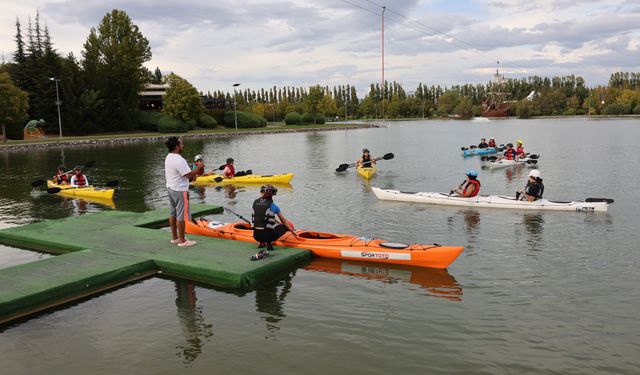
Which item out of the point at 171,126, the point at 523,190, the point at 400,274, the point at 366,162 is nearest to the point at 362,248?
the point at 400,274

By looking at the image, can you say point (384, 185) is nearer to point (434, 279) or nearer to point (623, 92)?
point (434, 279)

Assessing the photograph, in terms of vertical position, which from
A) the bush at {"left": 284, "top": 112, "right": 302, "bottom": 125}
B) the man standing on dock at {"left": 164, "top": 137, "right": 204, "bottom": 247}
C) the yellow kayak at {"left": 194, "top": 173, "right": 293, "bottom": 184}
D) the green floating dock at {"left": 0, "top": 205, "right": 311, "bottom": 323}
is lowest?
the green floating dock at {"left": 0, "top": 205, "right": 311, "bottom": 323}

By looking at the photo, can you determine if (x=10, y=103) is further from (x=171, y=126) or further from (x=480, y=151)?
(x=480, y=151)

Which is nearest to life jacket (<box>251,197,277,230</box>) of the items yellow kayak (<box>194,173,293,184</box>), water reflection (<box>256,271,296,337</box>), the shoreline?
water reflection (<box>256,271,296,337</box>)

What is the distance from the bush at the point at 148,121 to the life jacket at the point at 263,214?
280 feet

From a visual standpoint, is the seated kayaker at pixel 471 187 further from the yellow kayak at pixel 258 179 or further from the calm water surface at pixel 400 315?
the yellow kayak at pixel 258 179

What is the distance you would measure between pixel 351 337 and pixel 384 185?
771 inches

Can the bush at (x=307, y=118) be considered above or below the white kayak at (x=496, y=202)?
above

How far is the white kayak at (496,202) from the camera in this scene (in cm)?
1864

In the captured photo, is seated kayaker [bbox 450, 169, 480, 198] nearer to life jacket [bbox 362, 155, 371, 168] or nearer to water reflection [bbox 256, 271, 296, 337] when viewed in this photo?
Result: water reflection [bbox 256, 271, 296, 337]

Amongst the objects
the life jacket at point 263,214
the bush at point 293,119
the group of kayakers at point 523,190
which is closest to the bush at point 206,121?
the bush at point 293,119

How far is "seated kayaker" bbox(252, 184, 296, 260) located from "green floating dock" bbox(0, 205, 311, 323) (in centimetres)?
36

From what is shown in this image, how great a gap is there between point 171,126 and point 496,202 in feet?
251

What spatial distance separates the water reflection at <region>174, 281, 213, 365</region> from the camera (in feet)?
27.9
